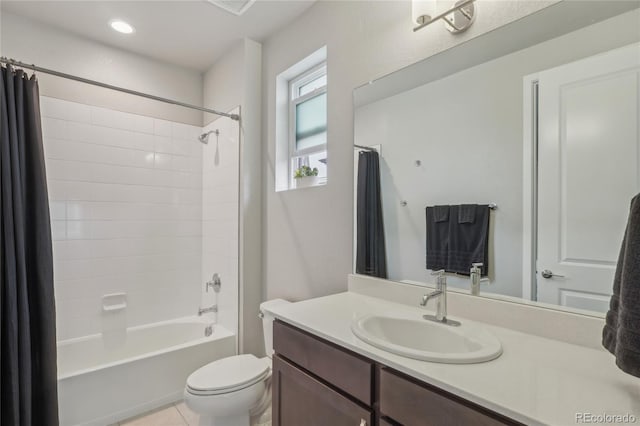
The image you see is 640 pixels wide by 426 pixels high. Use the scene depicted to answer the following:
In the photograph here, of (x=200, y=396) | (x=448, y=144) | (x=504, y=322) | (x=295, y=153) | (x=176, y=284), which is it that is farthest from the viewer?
(x=176, y=284)

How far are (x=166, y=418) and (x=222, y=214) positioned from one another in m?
1.47

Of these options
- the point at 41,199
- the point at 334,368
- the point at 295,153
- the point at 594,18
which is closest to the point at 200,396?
the point at 334,368

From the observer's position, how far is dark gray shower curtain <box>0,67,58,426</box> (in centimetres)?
161

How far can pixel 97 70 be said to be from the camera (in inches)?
96.3

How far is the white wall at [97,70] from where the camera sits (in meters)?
2.14

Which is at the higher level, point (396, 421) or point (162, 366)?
point (396, 421)

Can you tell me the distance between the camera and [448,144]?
4.46ft

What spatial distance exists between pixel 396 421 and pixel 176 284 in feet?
8.09

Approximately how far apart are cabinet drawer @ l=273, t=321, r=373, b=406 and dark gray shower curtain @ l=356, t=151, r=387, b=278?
1.84 feet

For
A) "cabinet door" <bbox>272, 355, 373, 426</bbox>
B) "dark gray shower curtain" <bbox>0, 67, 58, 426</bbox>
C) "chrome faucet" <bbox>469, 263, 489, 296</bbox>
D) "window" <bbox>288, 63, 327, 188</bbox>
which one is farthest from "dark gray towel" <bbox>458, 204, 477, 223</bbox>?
"dark gray shower curtain" <bbox>0, 67, 58, 426</bbox>

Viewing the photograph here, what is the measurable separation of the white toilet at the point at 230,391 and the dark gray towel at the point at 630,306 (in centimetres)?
127

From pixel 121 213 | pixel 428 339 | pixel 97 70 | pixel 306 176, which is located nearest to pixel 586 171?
pixel 428 339

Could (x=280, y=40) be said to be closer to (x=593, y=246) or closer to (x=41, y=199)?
(x=41, y=199)
